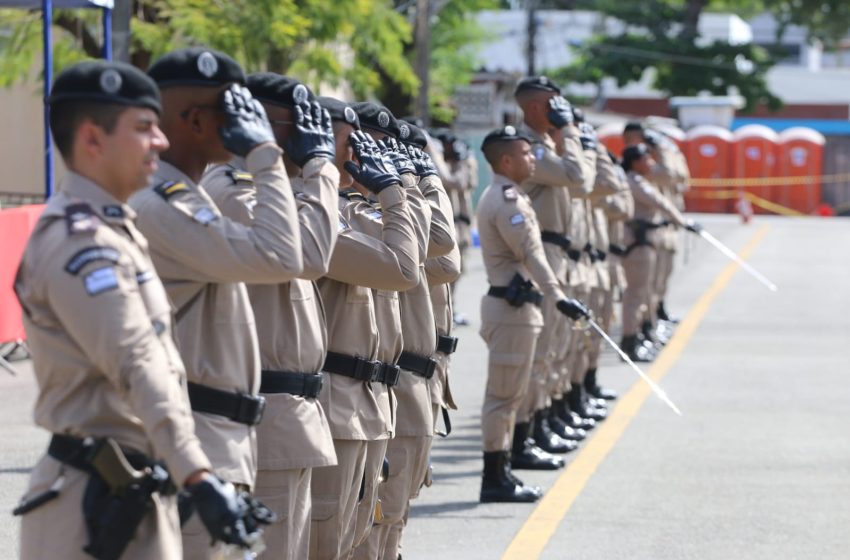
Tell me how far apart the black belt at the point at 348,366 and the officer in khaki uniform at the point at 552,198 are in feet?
14.8

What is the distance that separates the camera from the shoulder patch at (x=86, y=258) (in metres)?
3.57

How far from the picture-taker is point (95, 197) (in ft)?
12.2

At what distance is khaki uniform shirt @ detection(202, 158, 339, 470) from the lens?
182 inches

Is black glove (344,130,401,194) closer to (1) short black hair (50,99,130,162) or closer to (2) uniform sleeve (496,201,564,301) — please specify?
(1) short black hair (50,99,130,162)

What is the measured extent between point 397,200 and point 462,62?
37003mm

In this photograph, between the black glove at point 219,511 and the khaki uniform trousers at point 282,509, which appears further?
the khaki uniform trousers at point 282,509

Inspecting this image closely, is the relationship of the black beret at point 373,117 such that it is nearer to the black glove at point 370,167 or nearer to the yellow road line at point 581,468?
the black glove at point 370,167

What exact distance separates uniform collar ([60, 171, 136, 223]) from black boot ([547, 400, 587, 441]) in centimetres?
753

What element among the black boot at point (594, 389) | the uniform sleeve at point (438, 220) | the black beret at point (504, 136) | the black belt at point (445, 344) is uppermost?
the black beret at point (504, 136)

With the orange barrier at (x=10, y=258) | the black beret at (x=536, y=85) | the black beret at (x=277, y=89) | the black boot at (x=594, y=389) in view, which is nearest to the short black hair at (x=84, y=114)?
the black beret at (x=277, y=89)

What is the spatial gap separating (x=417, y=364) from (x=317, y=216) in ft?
6.84

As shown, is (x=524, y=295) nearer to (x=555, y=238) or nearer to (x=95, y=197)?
(x=555, y=238)

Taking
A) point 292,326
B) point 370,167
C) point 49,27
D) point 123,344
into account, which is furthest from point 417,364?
point 49,27

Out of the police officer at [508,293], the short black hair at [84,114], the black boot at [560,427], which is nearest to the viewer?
the short black hair at [84,114]
